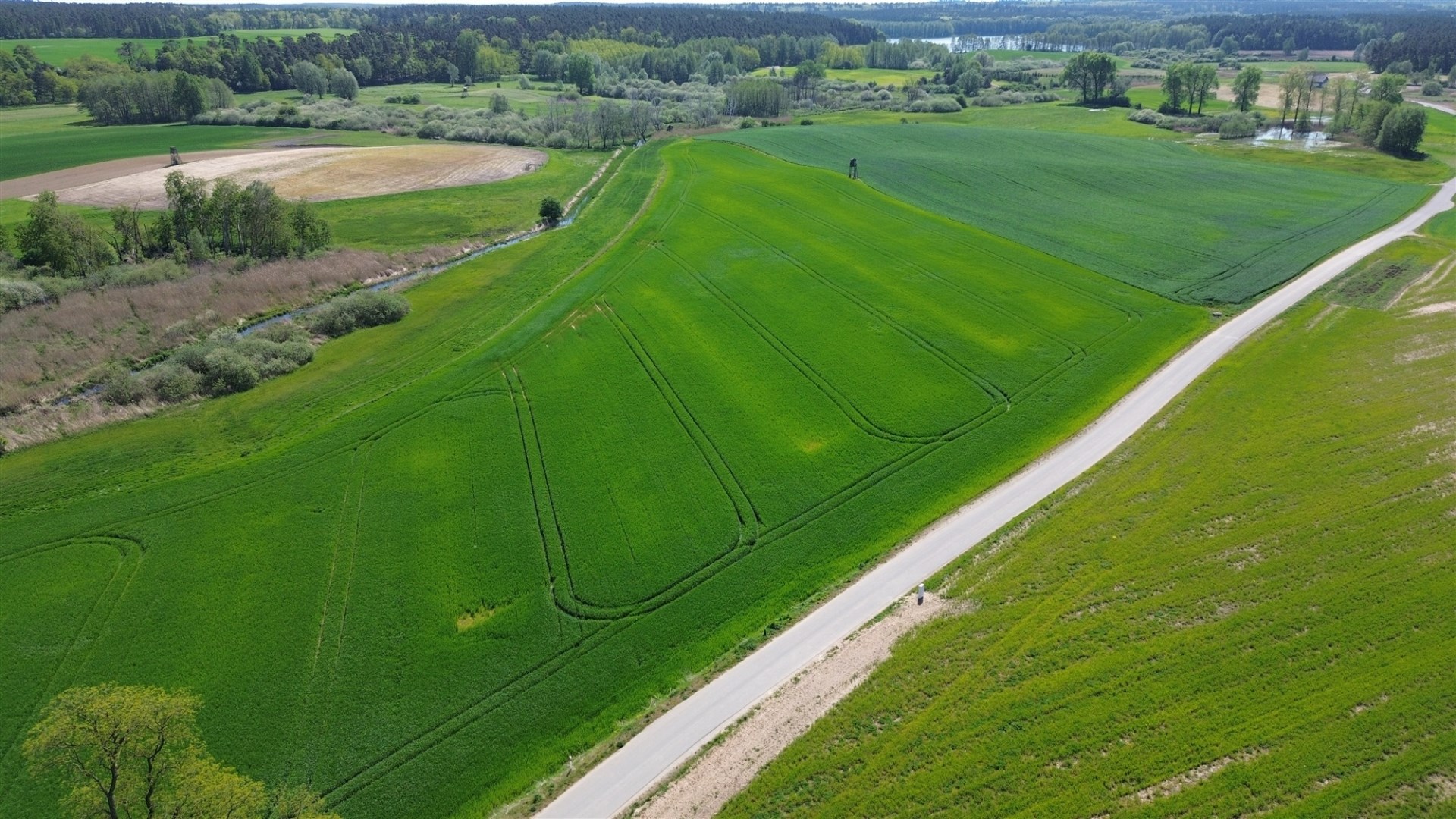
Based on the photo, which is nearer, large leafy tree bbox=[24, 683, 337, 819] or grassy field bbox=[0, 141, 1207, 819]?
large leafy tree bbox=[24, 683, 337, 819]

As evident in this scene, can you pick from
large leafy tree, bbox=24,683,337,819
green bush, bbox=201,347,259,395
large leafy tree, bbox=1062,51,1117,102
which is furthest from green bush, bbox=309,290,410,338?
large leafy tree, bbox=1062,51,1117,102

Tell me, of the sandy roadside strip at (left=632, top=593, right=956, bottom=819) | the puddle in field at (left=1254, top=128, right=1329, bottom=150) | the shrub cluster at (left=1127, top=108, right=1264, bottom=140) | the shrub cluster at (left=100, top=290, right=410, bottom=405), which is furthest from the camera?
the shrub cluster at (left=1127, top=108, right=1264, bottom=140)

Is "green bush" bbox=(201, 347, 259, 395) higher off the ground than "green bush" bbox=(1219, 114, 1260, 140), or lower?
lower

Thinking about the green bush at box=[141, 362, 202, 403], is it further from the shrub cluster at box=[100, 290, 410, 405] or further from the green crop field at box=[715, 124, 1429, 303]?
the green crop field at box=[715, 124, 1429, 303]

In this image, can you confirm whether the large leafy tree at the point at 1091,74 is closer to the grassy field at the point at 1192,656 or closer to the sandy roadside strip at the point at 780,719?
the grassy field at the point at 1192,656

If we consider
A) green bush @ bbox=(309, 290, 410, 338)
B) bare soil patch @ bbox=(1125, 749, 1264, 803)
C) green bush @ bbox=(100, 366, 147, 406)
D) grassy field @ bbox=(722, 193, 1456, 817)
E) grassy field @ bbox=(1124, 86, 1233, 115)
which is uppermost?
grassy field @ bbox=(1124, 86, 1233, 115)

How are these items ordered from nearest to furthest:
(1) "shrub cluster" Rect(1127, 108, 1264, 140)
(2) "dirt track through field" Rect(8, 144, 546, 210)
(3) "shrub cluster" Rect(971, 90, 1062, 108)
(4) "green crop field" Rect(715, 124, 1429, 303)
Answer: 1. (4) "green crop field" Rect(715, 124, 1429, 303)
2. (2) "dirt track through field" Rect(8, 144, 546, 210)
3. (1) "shrub cluster" Rect(1127, 108, 1264, 140)
4. (3) "shrub cluster" Rect(971, 90, 1062, 108)
